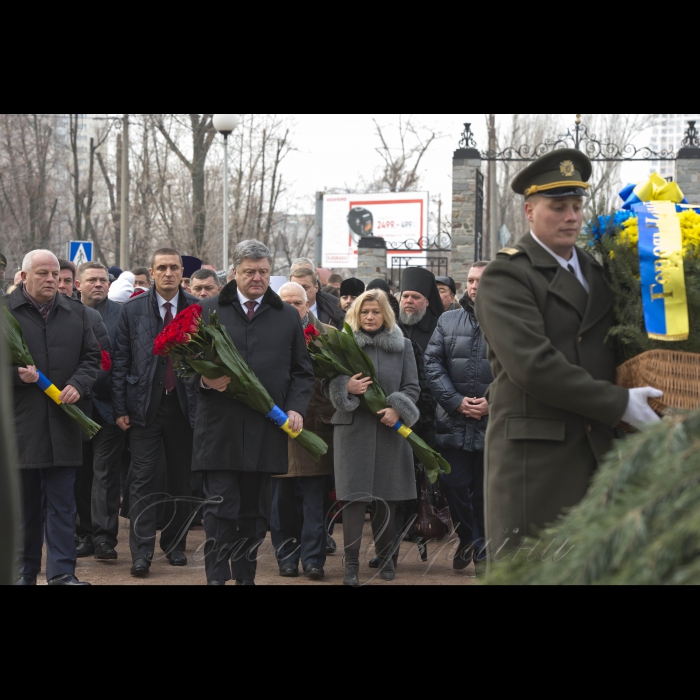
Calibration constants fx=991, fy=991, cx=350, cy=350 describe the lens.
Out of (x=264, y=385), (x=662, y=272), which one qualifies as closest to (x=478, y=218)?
(x=264, y=385)

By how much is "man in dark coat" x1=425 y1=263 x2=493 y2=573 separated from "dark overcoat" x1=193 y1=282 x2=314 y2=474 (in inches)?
58.4

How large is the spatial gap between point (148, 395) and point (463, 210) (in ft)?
49.3

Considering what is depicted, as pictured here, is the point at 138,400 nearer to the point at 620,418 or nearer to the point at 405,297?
the point at 405,297

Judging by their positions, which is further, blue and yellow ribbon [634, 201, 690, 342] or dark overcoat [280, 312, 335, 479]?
dark overcoat [280, 312, 335, 479]

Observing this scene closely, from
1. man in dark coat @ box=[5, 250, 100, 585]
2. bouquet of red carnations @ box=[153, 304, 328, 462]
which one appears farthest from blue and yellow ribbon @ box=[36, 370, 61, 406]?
bouquet of red carnations @ box=[153, 304, 328, 462]

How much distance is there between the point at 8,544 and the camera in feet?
2.81

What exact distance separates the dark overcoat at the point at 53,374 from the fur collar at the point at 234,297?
119 cm

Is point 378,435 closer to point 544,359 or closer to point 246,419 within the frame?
point 246,419

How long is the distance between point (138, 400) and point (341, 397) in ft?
5.28

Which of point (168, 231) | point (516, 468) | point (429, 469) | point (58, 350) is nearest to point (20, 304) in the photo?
point (58, 350)

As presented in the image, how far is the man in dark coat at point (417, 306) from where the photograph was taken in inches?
342

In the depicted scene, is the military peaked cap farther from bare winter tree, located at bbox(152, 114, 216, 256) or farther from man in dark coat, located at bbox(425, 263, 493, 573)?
bare winter tree, located at bbox(152, 114, 216, 256)

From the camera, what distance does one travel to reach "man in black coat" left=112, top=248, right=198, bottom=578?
7.46 m

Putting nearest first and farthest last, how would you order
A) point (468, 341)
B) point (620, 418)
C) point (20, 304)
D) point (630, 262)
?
1. point (620, 418)
2. point (630, 262)
3. point (20, 304)
4. point (468, 341)
